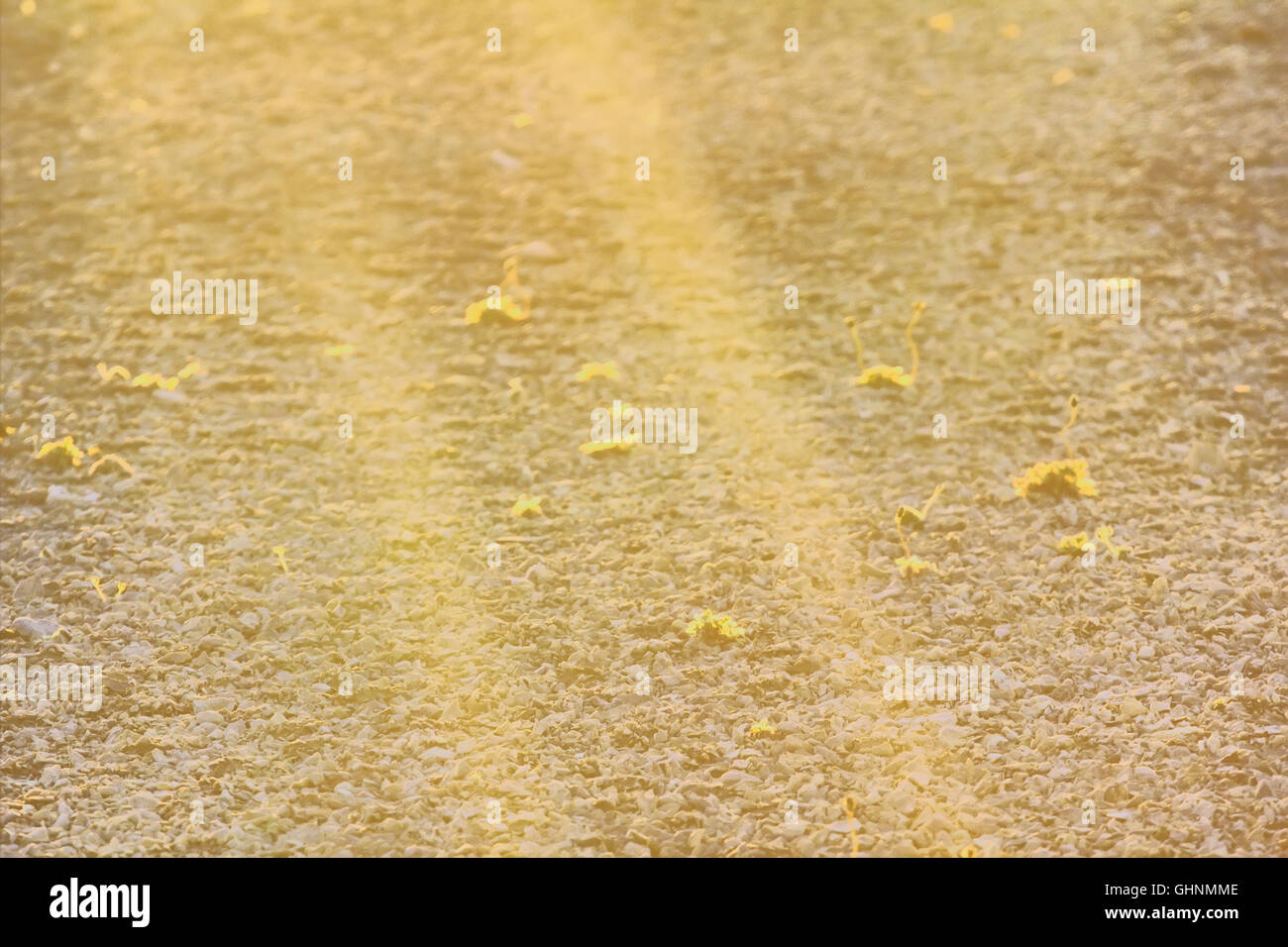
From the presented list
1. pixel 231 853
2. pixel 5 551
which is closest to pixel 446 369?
pixel 5 551

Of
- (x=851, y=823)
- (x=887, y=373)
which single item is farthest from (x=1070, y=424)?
(x=851, y=823)

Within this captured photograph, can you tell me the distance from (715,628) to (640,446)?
211cm

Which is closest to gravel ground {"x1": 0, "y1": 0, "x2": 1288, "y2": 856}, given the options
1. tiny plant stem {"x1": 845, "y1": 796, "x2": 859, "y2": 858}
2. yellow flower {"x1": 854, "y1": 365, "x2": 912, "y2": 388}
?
tiny plant stem {"x1": 845, "y1": 796, "x2": 859, "y2": 858}

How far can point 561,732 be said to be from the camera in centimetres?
746

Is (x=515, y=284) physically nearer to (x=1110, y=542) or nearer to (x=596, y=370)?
(x=596, y=370)

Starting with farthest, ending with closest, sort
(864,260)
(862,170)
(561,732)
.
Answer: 1. (862,170)
2. (864,260)
3. (561,732)

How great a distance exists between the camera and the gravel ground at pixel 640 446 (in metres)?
7.17

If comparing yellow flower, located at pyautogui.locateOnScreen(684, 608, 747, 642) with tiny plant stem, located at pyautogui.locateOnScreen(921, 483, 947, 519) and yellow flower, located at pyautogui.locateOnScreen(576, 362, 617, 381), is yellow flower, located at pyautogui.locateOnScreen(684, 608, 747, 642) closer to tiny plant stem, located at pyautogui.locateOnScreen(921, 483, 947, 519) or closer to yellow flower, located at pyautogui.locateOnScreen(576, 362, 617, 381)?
tiny plant stem, located at pyautogui.locateOnScreen(921, 483, 947, 519)

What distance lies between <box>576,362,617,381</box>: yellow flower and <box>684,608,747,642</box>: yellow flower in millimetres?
2848

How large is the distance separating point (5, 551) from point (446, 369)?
3.78m

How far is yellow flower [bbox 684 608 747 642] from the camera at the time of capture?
26.3 ft

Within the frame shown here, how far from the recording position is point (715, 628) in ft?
26.3

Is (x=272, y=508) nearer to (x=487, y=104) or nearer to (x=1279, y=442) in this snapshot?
(x=487, y=104)

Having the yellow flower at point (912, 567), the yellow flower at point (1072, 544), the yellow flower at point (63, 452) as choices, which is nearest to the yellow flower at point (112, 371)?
the yellow flower at point (63, 452)
